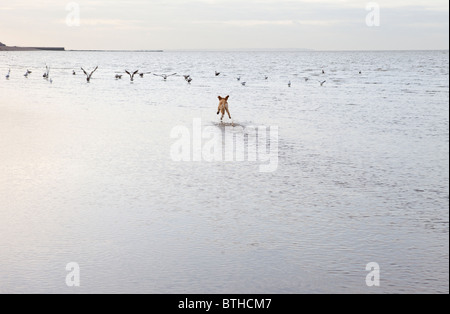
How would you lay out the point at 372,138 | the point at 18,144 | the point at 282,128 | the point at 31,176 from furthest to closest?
the point at 282,128
the point at 372,138
the point at 18,144
the point at 31,176

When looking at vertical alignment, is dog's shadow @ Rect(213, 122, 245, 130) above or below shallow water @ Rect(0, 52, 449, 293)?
above

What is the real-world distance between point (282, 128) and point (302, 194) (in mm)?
9315

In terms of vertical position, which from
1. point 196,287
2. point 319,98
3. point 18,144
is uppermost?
point 319,98

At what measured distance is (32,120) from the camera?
20.3 metres

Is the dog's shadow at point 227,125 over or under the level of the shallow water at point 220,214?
over

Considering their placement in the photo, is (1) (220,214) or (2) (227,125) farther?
(2) (227,125)

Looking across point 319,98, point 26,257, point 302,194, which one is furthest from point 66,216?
point 319,98

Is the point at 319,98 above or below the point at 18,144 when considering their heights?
above

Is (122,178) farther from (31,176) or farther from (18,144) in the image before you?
(18,144)

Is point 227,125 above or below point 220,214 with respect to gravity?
above

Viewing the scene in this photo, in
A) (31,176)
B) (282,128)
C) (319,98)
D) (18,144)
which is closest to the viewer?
(31,176)

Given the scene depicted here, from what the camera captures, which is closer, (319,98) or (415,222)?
(415,222)

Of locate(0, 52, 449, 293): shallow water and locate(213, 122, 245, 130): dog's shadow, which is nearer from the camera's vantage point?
locate(0, 52, 449, 293): shallow water

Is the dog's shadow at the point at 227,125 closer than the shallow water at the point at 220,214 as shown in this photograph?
No
